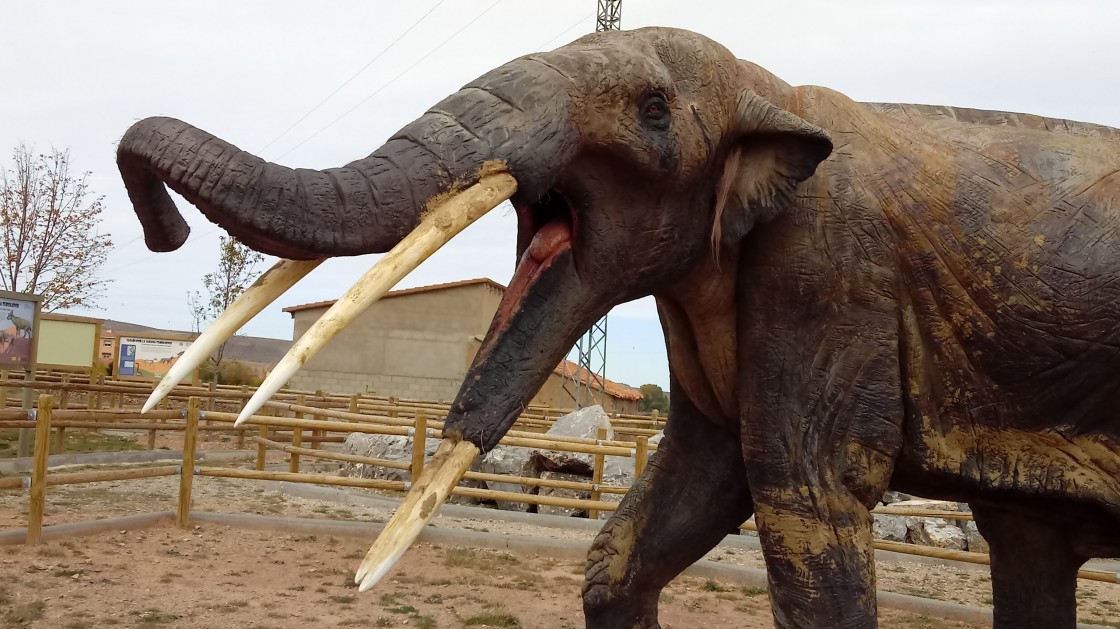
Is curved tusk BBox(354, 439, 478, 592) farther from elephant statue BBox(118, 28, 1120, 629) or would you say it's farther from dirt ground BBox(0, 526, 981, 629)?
dirt ground BBox(0, 526, 981, 629)

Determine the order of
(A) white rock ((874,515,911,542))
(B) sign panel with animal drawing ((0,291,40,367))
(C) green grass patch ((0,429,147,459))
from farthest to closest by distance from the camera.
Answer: (C) green grass patch ((0,429,147,459)), (B) sign panel with animal drawing ((0,291,40,367)), (A) white rock ((874,515,911,542))

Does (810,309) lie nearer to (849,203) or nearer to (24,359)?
(849,203)

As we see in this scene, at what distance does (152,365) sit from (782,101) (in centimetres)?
3822

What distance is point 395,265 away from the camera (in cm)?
192

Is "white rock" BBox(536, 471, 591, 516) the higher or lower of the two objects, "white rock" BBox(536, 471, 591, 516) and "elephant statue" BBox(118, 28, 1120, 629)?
the lower

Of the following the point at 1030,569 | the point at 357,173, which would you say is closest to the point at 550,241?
the point at 357,173

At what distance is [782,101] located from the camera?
264 centimetres

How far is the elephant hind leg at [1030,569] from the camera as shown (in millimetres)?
2863

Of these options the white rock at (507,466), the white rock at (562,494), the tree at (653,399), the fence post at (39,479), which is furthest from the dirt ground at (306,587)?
the tree at (653,399)

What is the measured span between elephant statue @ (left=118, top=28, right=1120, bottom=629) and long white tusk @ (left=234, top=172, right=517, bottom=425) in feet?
0.49

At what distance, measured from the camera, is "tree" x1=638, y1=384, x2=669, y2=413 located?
41.8 m

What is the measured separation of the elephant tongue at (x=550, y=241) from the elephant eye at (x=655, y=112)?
32 centimetres

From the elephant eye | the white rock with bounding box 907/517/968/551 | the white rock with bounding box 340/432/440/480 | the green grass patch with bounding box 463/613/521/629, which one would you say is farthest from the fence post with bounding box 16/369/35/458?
the elephant eye

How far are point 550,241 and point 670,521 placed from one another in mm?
1060
